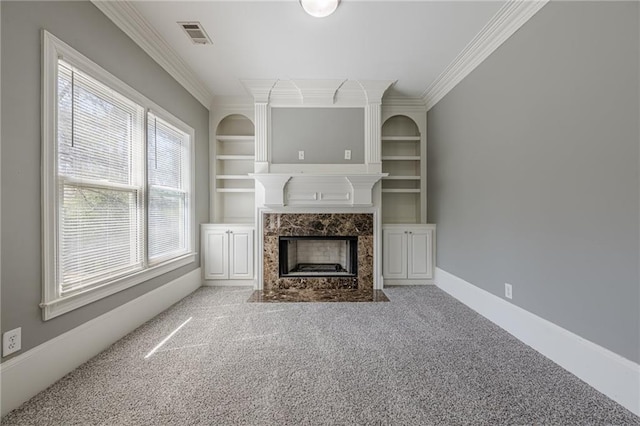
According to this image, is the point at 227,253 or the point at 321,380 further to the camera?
the point at 227,253

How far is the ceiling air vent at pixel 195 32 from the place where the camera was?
2330 mm

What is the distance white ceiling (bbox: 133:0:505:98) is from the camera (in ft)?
7.03

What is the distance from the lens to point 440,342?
82.6 inches

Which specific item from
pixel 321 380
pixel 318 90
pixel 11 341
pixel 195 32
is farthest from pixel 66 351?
pixel 318 90

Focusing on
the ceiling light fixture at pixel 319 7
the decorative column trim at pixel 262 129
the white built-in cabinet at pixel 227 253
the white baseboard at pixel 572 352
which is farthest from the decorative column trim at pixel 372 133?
the white baseboard at pixel 572 352

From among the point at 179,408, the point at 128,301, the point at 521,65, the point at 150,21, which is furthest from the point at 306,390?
the point at 150,21

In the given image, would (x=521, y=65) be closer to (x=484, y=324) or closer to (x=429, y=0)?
(x=429, y=0)

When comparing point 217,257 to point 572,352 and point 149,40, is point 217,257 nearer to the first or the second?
point 149,40

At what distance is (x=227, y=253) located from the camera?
12.2 ft

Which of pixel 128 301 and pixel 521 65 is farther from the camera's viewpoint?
pixel 128 301

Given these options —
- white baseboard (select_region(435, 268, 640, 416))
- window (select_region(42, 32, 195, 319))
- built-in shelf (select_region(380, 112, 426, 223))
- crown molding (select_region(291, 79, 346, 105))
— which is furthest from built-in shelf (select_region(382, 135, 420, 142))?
window (select_region(42, 32, 195, 319))

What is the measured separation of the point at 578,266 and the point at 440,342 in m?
1.05

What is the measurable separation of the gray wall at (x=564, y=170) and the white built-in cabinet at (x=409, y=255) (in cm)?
93

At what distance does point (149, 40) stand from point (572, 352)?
13.4ft
